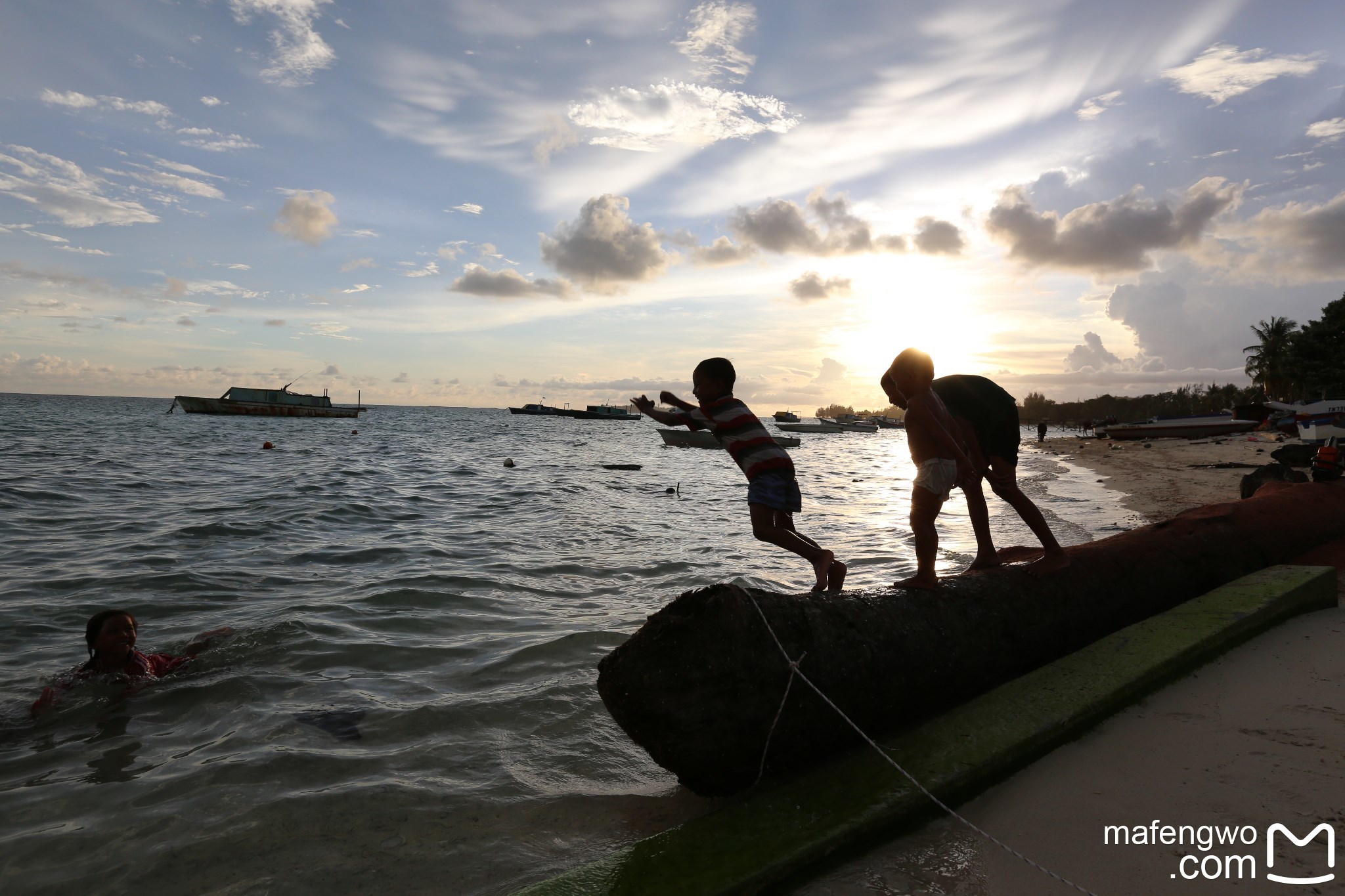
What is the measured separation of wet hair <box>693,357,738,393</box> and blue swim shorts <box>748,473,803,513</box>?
77 centimetres

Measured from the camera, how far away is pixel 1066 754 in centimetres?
297

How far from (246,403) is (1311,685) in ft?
311

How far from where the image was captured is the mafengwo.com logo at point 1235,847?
211 centimetres

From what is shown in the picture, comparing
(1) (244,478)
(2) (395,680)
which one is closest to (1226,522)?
(2) (395,680)

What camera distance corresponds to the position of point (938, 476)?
420 centimetres

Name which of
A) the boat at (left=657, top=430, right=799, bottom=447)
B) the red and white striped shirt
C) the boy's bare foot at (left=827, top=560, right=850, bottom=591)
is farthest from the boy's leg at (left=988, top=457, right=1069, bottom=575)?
the boat at (left=657, top=430, right=799, bottom=447)

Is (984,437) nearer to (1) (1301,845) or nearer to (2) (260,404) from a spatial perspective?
(1) (1301,845)

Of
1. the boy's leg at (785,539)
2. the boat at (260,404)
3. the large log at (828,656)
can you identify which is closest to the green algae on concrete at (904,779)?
the large log at (828,656)

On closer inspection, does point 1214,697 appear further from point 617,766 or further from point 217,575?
point 217,575

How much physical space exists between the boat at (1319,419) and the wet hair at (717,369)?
20252 millimetres

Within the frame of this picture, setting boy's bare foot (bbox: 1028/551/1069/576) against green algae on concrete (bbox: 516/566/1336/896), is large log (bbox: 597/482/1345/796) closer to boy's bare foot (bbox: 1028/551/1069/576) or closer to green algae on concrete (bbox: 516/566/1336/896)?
boy's bare foot (bbox: 1028/551/1069/576)

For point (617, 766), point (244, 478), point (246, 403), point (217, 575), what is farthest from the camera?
point (246, 403)

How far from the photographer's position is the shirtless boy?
4.12m

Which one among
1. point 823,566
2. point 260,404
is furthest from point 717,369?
point 260,404
